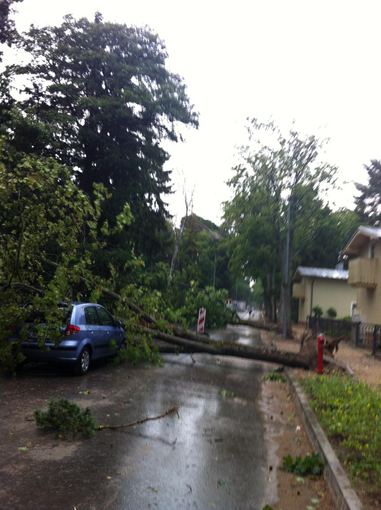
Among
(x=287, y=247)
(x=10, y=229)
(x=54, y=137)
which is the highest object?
(x=54, y=137)

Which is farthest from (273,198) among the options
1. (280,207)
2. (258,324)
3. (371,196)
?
(371,196)

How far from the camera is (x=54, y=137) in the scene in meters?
22.0

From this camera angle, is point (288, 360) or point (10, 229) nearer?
point (10, 229)

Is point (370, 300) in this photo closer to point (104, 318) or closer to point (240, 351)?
point (240, 351)

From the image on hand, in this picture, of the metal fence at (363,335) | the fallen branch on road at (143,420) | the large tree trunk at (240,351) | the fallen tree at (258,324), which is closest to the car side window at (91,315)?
the large tree trunk at (240,351)

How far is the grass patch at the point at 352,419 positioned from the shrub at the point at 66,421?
3165mm

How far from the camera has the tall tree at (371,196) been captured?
55141 millimetres

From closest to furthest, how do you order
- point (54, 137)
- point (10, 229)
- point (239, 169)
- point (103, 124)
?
point (10, 229)
point (54, 137)
point (103, 124)
point (239, 169)

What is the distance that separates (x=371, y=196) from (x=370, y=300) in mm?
30179

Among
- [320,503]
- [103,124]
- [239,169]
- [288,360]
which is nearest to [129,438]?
[320,503]

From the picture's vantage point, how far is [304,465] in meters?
5.95

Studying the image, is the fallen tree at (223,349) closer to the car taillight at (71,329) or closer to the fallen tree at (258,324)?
the car taillight at (71,329)

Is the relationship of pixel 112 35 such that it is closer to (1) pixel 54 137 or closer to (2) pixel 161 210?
(1) pixel 54 137

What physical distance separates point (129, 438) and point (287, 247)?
73.7 ft
